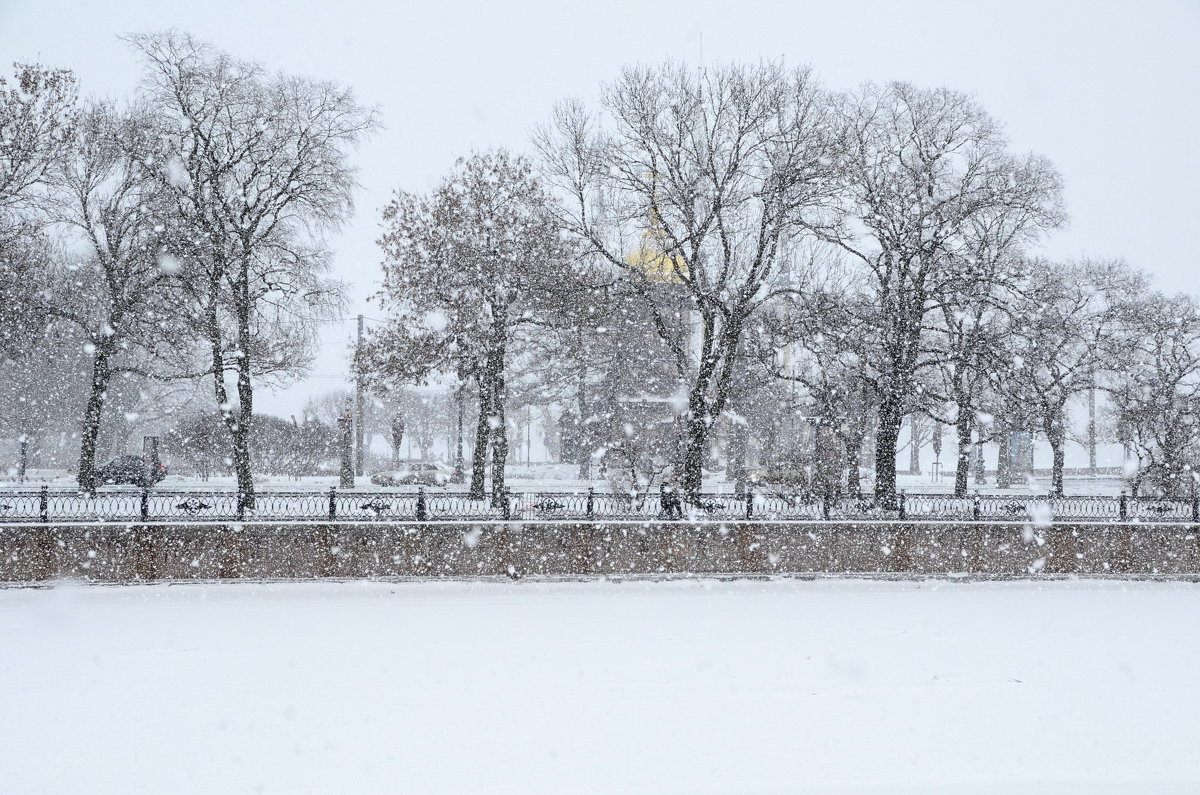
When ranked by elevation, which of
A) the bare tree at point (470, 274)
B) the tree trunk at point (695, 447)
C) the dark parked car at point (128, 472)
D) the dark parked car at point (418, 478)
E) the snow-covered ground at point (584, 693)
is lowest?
the snow-covered ground at point (584, 693)

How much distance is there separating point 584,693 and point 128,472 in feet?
95.3

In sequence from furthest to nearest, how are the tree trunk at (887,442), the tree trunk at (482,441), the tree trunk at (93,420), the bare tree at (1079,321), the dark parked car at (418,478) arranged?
the dark parked car at (418,478) → the bare tree at (1079,321) → the tree trunk at (93,420) → the tree trunk at (482,441) → the tree trunk at (887,442)

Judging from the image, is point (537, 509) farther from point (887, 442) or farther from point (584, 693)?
point (887, 442)

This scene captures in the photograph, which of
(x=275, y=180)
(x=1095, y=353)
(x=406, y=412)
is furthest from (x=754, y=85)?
(x=406, y=412)

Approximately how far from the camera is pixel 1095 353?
105 feet

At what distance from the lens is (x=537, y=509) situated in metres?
16.9

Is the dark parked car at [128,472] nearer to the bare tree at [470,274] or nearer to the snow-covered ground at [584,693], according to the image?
the bare tree at [470,274]

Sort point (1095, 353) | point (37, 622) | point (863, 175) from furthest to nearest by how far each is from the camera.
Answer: point (1095, 353)
point (863, 175)
point (37, 622)

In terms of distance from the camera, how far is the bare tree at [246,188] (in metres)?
19.5

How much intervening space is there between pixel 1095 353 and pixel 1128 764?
30.6 metres

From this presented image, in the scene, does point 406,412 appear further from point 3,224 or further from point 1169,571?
point 1169,571

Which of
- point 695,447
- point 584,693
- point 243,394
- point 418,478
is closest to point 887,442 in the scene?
point 695,447

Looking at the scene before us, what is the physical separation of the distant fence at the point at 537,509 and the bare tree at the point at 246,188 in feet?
12.8

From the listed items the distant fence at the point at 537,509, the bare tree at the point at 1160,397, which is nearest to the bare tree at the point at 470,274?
the distant fence at the point at 537,509
